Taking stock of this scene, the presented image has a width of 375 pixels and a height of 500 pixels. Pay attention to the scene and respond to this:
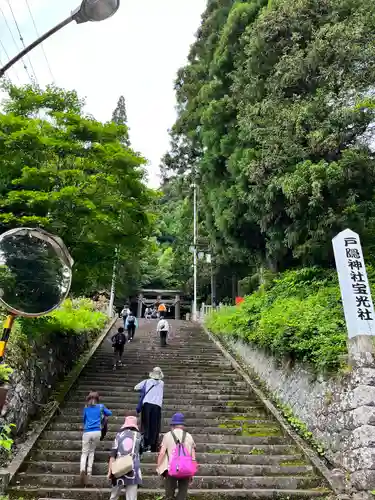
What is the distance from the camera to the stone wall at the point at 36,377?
7402mm

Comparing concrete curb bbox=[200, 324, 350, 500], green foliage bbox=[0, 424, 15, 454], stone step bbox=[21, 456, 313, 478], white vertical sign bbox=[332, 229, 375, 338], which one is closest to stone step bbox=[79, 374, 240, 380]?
concrete curb bbox=[200, 324, 350, 500]

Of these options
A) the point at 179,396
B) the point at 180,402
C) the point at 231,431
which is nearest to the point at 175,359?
the point at 179,396

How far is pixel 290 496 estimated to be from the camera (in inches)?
250

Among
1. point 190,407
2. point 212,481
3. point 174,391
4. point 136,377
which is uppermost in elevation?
point 136,377

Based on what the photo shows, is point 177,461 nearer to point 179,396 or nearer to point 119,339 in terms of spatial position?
point 179,396

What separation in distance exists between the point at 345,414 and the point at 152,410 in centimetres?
310

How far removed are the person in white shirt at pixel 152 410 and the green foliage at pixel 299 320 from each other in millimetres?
2932

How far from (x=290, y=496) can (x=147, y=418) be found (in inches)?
97.1

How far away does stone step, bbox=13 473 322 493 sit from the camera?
6.46m

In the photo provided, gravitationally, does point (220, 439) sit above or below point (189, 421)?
below

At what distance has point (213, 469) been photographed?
7039mm

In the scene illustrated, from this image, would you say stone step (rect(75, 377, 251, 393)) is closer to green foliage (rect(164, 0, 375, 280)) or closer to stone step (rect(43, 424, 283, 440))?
stone step (rect(43, 424, 283, 440))

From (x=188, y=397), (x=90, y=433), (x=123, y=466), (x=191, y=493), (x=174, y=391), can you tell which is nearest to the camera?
(x=123, y=466)

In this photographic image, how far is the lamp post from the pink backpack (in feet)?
14.9
